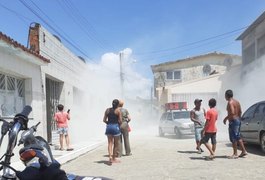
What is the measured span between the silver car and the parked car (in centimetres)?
742

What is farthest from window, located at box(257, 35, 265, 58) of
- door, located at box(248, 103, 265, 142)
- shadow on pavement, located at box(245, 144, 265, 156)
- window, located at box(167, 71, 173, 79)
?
window, located at box(167, 71, 173, 79)

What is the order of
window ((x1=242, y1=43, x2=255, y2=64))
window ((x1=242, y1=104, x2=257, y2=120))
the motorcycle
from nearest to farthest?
the motorcycle → window ((x1=242, y1=104, x2=257, y2=120)) → window ((x1=242, y1=43, x2=255, y2=64))

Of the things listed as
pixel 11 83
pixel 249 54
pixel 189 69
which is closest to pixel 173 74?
pixel 189 69

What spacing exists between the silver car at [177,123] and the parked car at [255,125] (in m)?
7.42

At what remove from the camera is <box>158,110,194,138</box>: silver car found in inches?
783

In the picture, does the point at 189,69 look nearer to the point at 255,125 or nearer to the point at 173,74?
the point at 173,74

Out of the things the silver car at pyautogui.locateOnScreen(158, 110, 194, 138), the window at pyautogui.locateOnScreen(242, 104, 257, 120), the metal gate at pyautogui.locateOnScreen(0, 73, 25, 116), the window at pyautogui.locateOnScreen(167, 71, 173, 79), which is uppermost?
the window at pyautogui.locateOnScreen(167, 71, 173, 79)

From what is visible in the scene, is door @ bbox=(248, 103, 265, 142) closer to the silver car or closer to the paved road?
the paved road

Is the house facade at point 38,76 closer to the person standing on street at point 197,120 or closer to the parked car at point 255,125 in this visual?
the person standing on street at point 197,120

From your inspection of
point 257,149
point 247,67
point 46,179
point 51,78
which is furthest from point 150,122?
point 46,179

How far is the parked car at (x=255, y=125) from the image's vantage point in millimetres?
11008

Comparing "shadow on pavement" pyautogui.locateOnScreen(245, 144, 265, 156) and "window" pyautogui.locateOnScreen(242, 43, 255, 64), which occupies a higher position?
"window" pyautogui.locateOnScreen(242, 43, 255, 64)

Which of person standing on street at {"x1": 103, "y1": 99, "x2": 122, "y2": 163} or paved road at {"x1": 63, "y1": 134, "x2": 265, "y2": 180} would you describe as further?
person standing on street at {"x1": 103, "y1": 99, "x2": 122, "y2": 163}

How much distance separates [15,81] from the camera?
11.5 meters
